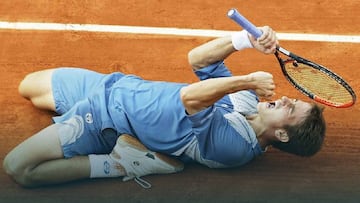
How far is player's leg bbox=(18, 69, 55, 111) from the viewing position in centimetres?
520

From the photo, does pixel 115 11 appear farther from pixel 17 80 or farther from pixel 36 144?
pixel 36 144

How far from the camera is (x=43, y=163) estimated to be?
4770 millimetres

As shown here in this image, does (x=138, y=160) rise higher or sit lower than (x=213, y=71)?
lower

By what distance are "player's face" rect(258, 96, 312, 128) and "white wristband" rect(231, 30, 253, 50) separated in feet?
1.35

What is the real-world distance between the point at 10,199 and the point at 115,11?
1.93 meters

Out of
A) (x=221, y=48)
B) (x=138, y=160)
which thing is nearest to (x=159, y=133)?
(x=138, y=160)

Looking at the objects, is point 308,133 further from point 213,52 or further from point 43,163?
point 43,163

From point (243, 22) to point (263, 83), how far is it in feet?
1.18

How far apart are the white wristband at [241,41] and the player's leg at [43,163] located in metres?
1.18

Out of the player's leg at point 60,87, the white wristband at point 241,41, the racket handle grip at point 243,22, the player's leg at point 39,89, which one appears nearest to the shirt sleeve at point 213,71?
the white wristband at point 241,41

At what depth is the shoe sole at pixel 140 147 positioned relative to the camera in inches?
191

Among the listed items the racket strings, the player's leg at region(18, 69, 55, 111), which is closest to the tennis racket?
the racket strings

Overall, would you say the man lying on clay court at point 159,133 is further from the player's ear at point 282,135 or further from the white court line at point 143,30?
the white court line at point 143,30

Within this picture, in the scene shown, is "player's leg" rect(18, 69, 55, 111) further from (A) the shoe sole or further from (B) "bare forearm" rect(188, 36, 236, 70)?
(B) "bare forearm" rect(188, 36, 236, 70)
